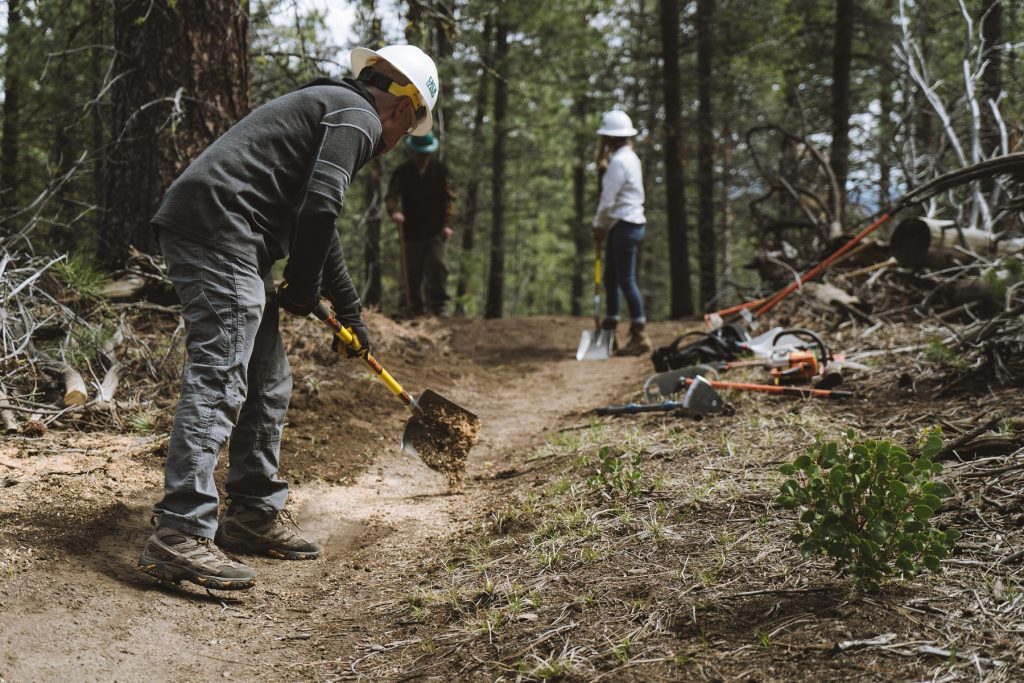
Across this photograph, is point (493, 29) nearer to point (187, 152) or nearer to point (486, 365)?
point (486, 365)

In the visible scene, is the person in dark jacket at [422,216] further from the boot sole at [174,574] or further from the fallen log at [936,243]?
the boot sole at [174,574]

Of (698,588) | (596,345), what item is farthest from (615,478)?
(596,345)

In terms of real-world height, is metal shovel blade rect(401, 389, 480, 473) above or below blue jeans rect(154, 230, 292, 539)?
below

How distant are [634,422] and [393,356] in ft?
9.61

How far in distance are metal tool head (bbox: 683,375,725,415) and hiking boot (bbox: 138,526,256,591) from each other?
119 inches

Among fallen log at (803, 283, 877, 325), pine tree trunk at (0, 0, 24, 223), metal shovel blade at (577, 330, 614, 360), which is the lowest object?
metal shovel blade at (577, 330, 614, 360)

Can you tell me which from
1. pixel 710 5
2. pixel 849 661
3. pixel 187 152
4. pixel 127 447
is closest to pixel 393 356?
pixel 187 152

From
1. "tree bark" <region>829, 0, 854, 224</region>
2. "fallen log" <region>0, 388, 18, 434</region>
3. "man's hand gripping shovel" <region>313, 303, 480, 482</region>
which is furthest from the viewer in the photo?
"tree bark" <region>829, 0, 854, 224</region>

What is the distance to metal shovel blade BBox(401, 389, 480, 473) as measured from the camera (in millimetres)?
4562

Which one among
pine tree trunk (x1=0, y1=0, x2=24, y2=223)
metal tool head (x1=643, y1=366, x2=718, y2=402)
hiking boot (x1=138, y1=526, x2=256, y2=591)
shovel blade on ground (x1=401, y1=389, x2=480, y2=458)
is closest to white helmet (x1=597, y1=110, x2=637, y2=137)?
metal tool head (x1=643, y1=366, x2=718, y2=402)

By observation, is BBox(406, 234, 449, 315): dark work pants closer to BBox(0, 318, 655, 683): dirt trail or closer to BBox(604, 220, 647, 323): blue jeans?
BBox(604, 220, 647, 323): blue jeans

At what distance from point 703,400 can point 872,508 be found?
8.80 ft

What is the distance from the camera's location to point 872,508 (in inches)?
89.6

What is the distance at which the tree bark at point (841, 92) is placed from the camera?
1257cm
